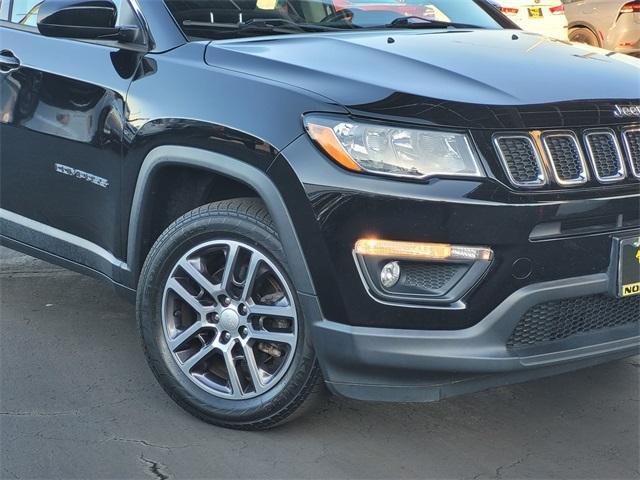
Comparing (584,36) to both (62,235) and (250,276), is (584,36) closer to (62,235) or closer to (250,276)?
(62,235)

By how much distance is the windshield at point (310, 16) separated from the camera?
12.1 ft

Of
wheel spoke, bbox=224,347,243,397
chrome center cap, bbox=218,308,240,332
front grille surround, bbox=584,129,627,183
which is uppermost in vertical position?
front grille surround, bbox=584,129,627,183

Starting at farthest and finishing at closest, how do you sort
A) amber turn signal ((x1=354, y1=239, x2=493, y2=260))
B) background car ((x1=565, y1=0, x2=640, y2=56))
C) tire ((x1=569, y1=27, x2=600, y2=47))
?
1. tire ((x1=569, y1=27, x2=600, y2=47))
2. background car ((x1=565, y1=0, x2=640, y2=56))
3. amber turn signal ((x1=354, y1=239, x2=493, y2=260))

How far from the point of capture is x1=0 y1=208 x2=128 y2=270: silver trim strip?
12.2ft

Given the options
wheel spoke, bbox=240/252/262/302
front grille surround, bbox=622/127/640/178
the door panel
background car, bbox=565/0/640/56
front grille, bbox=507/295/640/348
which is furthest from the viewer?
background car, bbox=565/0/640/56

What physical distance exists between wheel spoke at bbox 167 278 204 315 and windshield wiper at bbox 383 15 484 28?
1.44 meters

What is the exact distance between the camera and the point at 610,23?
43.8 feet

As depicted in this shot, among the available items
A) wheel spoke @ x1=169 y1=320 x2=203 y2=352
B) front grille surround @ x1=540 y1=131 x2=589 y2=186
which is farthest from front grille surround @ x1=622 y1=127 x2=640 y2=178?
wheel spoke @ x1=169 y1=320 x2=203 y2=352

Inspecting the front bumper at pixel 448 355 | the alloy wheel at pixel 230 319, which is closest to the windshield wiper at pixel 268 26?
the alloy wheel at pixel 230 319

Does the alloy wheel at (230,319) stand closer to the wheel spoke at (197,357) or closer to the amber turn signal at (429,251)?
the wheel spoke at (197,357)

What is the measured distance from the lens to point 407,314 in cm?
287

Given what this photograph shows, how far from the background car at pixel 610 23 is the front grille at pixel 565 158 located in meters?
10.8

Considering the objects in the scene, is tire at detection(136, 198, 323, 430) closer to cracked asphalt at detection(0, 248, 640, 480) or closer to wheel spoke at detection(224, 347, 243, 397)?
A: wheel spoke at detection(224, 347, 243, 397)

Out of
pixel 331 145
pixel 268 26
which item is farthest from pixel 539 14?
pixel 331 145
